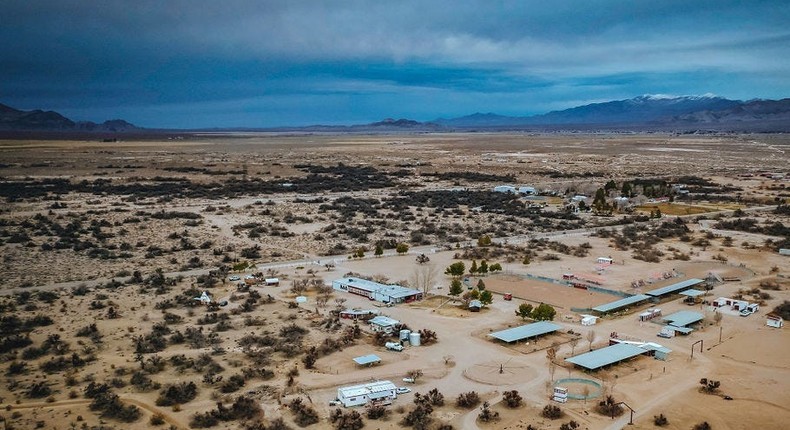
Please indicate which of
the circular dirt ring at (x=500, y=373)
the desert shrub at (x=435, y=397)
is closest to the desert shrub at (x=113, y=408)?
the desert shrub at (x=435, y=397)

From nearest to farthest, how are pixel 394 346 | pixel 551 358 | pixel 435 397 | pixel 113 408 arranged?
pixel 113 408 < pixel 435 397 < pixel 551 358 < pixel 394 346

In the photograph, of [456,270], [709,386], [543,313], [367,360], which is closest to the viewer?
[709,386]

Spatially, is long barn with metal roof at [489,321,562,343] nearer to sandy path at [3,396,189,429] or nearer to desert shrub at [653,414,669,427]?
desert shrub at [653,414,669,427]

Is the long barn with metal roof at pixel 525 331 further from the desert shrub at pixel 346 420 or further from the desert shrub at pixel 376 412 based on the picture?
the desert shrub at pixel 346 420

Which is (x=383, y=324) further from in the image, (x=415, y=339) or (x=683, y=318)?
(x=683, y=318)

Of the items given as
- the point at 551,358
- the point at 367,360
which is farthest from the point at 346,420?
the point at 551,358

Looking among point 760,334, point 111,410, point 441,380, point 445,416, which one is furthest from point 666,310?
point 111,410

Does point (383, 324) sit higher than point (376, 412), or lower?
higher

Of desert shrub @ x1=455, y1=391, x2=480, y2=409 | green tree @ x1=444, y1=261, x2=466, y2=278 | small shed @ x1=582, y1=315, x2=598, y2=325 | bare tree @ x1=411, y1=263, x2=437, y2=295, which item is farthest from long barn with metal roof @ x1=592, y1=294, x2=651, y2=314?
desert shrub @ x1=455, y1=391, x2=480, y2=409
